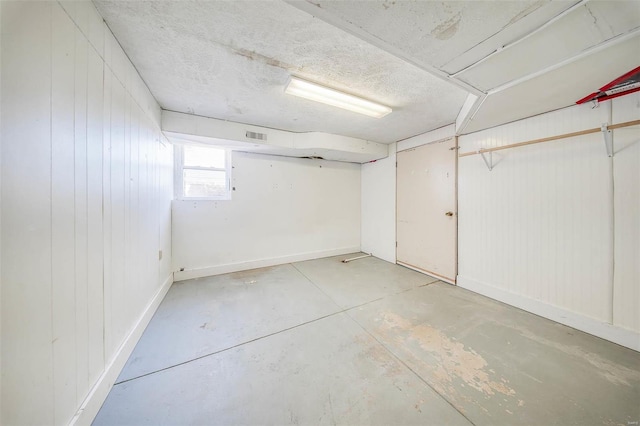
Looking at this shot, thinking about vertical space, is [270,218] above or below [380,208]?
below

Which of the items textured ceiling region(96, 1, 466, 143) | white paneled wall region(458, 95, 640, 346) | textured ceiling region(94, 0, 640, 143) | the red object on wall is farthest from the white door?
the red object on wall

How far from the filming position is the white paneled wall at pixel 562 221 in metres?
1.76

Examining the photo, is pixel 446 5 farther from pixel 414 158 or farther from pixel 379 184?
pixel 379 184

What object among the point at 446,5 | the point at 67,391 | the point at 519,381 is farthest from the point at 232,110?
the point at 519,381

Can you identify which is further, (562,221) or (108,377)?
(562,221)

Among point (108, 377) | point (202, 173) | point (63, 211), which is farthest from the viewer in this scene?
point (202, 173)

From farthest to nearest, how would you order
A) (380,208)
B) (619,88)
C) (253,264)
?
1. (380,208)
2. (253,264)
3. (619,88)

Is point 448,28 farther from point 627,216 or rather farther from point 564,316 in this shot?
point 564,316

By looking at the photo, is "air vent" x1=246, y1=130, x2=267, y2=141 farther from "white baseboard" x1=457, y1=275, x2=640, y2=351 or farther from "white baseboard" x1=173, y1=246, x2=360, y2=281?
"white baseboard" x1=457, y1=275, x2=640, y2=351

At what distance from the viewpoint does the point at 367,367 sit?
1.53 metres

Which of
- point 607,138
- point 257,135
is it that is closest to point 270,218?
point 257,135

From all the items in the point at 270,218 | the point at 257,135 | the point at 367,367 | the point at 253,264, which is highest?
the point at 257,135

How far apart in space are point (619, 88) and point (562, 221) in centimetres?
119

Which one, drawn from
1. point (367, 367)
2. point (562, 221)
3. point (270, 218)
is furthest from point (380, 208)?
point (367, 367)
